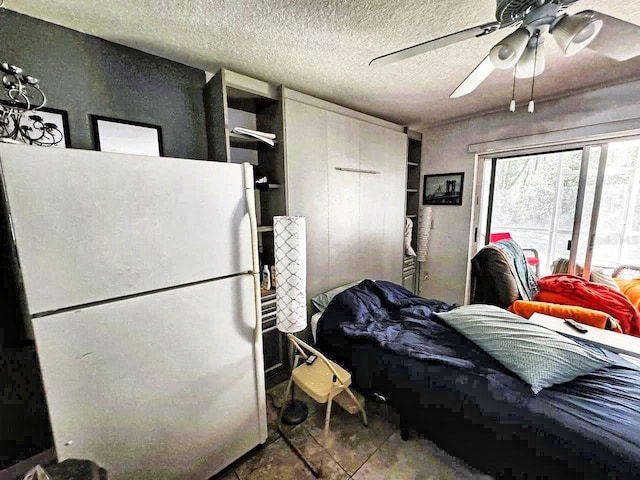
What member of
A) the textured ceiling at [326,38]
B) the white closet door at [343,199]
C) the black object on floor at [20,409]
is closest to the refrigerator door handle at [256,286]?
the textured ceiling at [326,38]

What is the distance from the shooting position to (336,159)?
2332 mm

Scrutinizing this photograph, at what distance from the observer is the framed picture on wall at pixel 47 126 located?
1285 millimetres

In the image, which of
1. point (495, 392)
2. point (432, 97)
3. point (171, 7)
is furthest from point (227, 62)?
point (495, 392)

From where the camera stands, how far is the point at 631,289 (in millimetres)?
2117

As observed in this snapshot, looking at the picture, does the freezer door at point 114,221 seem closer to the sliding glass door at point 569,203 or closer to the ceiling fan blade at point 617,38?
the ceiling fan blade at point 617,38

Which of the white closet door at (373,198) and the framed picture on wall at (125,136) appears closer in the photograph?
the framed picture on wall at (125,136)

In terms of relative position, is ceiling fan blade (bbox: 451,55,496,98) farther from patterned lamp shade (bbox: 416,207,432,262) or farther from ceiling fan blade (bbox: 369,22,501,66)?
patterned lamp shade (bbox: 416,207,432,262)

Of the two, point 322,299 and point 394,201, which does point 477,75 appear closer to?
point 394,201

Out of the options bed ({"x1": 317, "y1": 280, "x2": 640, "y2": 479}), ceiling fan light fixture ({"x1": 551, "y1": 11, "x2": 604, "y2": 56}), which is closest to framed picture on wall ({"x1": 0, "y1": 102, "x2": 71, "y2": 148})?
bed ({"x1": 317, "y1": 280, "x2": 640, "y2": 479})

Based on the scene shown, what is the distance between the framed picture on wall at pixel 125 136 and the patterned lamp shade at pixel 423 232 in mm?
2986

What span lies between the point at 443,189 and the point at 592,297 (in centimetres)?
176

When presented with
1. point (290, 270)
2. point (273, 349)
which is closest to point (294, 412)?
point (273, 349)

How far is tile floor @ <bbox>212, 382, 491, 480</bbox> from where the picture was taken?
4.50 feet

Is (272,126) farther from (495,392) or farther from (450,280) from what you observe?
(450,280)
